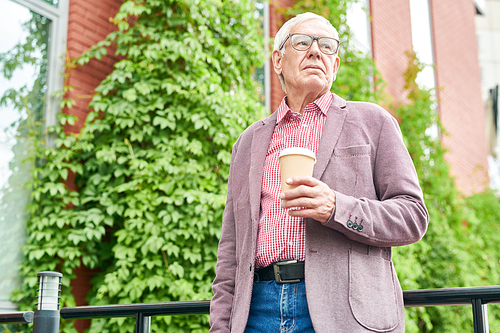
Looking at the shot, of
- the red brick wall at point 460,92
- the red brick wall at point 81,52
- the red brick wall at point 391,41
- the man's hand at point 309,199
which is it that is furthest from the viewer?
the red brick wall at point 460,92

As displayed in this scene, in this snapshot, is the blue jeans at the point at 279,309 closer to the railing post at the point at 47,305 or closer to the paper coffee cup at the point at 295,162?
the paper coffee cup at the point at 295,162

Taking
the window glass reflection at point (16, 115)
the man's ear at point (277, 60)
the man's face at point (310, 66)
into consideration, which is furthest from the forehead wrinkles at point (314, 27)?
the window glass reflection at point (16, 115)

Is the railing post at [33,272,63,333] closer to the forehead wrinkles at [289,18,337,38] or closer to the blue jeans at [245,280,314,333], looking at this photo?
the blue jeans at [245,280,314,333]

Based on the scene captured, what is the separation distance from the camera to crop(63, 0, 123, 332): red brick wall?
14.4 feet

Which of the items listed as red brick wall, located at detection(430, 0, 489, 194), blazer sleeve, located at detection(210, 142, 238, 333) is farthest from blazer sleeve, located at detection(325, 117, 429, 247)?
red brick wall, located at detection(430, 0, 489, 194)

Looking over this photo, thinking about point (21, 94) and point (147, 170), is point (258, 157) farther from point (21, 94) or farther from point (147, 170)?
point (21, 94)

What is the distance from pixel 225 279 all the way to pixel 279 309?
371 millimetres

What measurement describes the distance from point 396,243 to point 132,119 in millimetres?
3320

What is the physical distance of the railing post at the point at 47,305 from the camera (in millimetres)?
2221

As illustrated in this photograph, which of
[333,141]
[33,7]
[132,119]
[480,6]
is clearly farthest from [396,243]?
[480,6]

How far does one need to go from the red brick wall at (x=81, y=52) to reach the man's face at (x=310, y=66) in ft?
9.97

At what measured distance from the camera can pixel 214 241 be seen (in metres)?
4.39

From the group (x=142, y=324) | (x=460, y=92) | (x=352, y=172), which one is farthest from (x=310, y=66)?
(x=460, y=92)

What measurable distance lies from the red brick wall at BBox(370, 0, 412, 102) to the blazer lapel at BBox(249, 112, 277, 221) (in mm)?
7332
